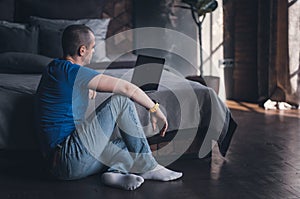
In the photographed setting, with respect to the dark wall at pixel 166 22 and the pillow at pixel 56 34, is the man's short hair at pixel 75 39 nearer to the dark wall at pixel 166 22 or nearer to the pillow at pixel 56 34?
the pillow at pixel 56 34

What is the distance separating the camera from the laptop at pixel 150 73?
3.00 meters

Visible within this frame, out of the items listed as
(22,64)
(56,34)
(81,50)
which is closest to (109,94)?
(81,50)

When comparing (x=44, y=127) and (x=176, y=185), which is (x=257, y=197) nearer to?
(x=176, y=185)

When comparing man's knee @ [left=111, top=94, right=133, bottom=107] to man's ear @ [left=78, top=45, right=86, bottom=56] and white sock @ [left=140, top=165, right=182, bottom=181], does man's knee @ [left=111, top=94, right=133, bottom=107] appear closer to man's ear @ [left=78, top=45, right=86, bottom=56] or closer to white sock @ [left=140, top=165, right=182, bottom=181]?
man's ear @ [left=78, top=45, right=86, bottom=56]

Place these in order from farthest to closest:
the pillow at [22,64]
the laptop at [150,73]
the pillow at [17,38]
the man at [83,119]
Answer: the pillow at [17,38] < the pillow at [22,64] < the laptop at [150,73] < the man at [83,119]

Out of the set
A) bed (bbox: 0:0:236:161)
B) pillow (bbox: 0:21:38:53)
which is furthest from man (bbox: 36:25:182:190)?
pillow (bbox: 0:21:38:53)

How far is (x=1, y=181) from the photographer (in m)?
2.75

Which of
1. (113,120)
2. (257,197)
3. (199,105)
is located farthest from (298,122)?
(113,120)

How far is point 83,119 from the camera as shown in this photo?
2.67 metres

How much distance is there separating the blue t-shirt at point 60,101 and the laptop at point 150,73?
48 centimetres

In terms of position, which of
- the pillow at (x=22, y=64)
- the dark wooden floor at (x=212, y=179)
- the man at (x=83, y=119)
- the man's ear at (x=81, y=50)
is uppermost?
the man's ear at (x=81, y=50)

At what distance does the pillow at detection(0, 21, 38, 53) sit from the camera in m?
3.98

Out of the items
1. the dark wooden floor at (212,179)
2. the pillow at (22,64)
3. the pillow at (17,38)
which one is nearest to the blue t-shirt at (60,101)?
the dark wooden floor at (212,179)

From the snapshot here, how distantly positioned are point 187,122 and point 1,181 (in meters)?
1.20
